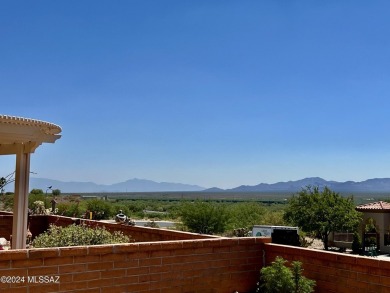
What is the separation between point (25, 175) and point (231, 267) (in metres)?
5.00

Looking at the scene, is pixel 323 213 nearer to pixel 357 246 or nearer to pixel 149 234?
pixel 357 246

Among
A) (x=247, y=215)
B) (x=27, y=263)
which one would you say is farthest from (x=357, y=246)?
(x=27, y=263)

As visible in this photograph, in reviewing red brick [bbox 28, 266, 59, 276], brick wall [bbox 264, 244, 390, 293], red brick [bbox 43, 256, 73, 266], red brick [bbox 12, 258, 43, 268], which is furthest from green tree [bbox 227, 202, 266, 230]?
red brick [bbox 12, 258, 43, 268]

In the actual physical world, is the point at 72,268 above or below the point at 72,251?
below

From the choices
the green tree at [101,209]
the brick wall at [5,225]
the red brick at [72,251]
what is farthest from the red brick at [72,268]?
the green tree at [101,209]

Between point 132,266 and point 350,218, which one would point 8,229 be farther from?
point 350,218

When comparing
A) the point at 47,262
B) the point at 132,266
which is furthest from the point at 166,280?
the point at 47,262

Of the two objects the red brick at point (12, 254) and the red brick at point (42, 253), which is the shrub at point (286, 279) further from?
the red brick at point (12, 254)

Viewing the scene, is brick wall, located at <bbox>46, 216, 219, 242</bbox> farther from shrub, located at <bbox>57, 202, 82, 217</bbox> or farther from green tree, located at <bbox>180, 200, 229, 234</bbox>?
green tree, located at <bbox>180, 200, 229, 234</bbox>

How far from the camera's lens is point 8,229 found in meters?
13.3

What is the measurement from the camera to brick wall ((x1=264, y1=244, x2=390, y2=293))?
607cm

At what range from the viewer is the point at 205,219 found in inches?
1355

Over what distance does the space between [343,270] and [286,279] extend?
76 cm

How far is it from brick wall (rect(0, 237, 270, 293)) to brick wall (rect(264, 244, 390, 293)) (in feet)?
2.31
